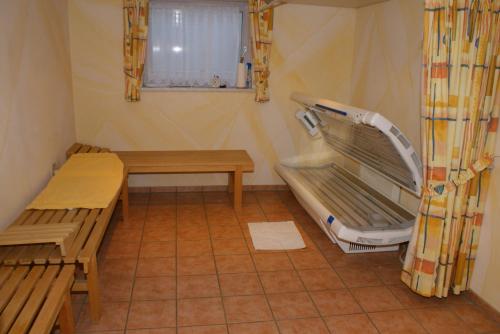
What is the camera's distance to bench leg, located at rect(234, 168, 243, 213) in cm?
419

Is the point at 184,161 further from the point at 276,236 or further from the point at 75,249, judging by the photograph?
the point at 75,249

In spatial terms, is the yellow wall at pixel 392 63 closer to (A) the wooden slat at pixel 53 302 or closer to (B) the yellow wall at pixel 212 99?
(B) the yellow wall at pixel 212 99

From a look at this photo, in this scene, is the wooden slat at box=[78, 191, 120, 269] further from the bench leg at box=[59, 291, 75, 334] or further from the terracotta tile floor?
the terracotta tile floor

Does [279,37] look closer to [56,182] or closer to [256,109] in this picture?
[256,109]

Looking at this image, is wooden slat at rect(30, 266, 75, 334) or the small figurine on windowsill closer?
wooden slat at rect(30, 266, 75, 334)

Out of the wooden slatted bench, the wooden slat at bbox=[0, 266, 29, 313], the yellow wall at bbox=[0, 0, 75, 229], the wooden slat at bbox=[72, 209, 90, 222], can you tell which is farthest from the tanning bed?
the yellow wall at bbox=[0, 0, 75, 229]

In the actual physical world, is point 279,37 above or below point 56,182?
above

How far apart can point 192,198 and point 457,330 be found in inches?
112

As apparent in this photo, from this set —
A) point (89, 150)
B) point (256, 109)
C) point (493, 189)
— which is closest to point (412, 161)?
point (493, 189)

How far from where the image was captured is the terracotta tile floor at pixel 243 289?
2.54 metres

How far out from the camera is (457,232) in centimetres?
268

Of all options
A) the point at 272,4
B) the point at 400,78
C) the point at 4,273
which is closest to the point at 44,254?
the point at 4,273

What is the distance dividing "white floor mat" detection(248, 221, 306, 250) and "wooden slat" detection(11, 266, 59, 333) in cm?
172

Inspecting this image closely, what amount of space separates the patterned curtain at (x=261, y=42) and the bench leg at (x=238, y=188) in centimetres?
86
